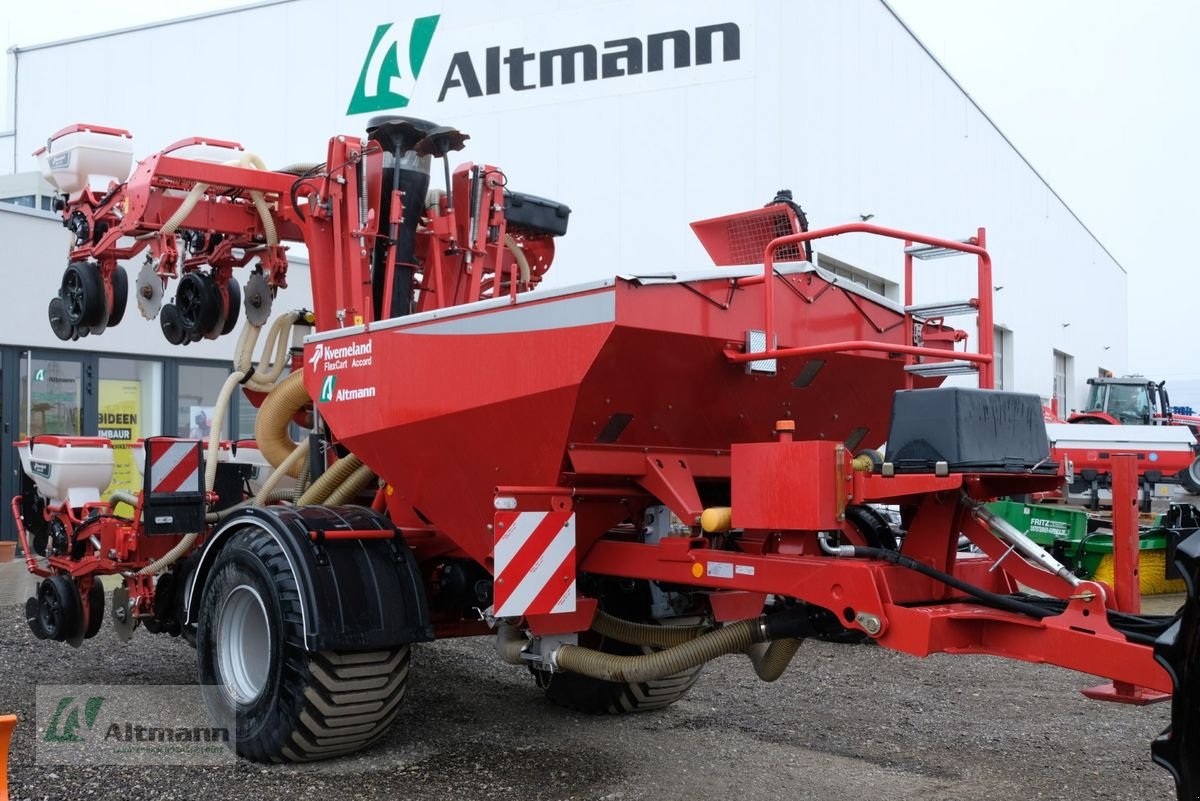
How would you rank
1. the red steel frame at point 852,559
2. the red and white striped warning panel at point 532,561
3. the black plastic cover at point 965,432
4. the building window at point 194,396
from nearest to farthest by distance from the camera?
the red steel frame at point 852,559 < the black plastic cover at point 965,432 < the red and white striped warning panel at point 532,561 < the building window at point 194,396

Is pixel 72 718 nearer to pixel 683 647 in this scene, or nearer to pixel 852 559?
pixel 683 647

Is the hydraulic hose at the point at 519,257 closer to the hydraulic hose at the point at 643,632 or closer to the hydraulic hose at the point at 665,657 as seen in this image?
the hydraulic hose at the point at 643,632

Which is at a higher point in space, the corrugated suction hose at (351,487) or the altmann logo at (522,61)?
the altmann logo at (522,61)

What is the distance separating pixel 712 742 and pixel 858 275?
40.5ft

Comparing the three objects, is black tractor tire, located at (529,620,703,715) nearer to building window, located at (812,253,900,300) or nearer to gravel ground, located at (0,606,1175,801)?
gravel ground, located at (0,606,1175,801)

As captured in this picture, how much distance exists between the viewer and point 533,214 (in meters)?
6.45

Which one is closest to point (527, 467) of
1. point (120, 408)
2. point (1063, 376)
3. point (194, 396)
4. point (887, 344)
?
point (887, 344)

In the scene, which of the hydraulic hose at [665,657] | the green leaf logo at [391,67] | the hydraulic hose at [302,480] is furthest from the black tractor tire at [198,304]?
the green leaf logo at [391,67]

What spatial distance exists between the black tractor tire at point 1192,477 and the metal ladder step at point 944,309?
41.2ft

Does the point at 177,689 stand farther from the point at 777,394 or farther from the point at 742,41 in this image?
the point at 742,41

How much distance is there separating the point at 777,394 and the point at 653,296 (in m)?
0.89

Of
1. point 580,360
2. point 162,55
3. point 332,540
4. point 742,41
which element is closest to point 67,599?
point 332,540

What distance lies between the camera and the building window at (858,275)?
1494 centimetres

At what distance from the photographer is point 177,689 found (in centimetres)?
638
